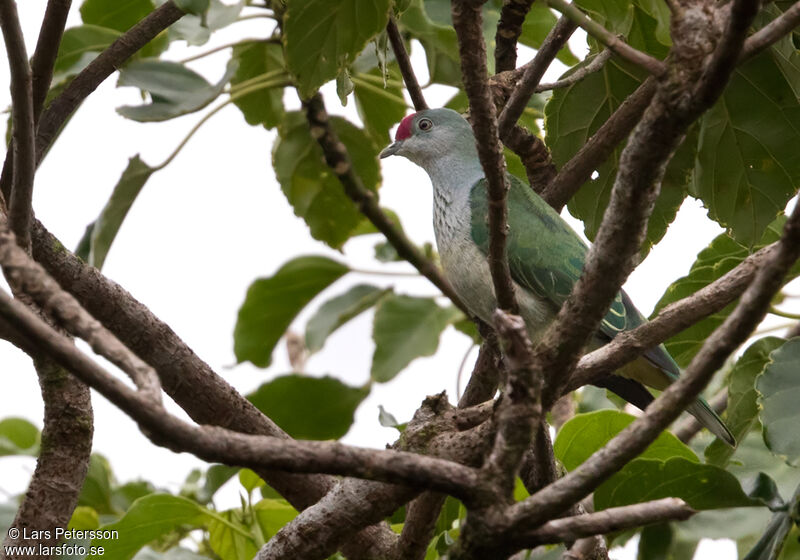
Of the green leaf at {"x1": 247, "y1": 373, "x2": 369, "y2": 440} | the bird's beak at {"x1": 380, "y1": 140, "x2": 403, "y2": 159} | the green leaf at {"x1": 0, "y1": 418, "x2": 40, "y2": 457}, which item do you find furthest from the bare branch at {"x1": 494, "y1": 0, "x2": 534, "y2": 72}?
the green leaf at {"x1": 0, "y1": 418, "x2": 40, "y2": 457}

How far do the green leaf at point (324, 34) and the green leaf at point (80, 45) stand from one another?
113cm

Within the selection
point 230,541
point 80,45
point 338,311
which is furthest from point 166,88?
point 338,311

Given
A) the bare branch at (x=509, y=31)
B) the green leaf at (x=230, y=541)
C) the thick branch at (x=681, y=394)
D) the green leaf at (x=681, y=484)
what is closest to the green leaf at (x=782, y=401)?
the green leaf at (x=681, y=484)

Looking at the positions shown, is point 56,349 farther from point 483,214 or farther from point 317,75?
point 483,214

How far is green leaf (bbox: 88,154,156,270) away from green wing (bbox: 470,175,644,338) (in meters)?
0.99

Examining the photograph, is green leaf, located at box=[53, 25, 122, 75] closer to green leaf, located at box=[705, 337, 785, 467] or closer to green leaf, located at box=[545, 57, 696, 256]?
green leaf, located at box=[545, 57, 696, 256]

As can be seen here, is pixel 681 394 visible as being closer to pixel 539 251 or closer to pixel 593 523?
pixel 593 523

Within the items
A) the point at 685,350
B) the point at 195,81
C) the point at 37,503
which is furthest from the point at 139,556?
the point at 685,350

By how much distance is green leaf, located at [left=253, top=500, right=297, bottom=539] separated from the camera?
110 inches

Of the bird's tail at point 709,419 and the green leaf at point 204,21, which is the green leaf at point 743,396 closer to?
the bird's tail at point 709,419

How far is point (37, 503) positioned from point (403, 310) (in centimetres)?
190

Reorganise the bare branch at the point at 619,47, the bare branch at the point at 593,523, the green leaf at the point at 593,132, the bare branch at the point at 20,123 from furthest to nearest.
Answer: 1. the green leaf at the point at 593,132
2. the bare branch at the point at 20,123
3. the bare branch at the point at 619,47
4. the bare branch at the point at 593,523

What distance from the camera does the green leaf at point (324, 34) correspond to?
1.92m

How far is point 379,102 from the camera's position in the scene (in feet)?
11.5
